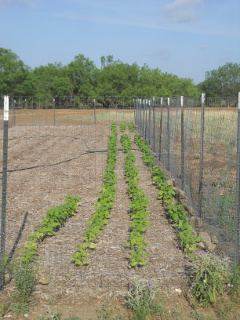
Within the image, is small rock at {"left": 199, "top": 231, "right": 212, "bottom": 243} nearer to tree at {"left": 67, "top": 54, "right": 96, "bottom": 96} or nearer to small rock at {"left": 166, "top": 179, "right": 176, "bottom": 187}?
small rock at {"left": 166, "top": 179, "right": 176, "bottom": 187}

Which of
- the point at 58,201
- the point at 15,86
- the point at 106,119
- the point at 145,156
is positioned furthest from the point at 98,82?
the point at 58,201

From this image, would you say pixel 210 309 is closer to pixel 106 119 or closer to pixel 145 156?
pixel 145 156

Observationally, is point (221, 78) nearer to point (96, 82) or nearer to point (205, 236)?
point (96, 82)

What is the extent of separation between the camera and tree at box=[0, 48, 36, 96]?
55375mm

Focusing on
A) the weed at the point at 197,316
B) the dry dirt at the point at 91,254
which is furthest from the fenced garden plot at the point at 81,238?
the weed at the point at 197,316

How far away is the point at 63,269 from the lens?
15.1ft

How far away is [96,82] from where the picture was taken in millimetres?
56469

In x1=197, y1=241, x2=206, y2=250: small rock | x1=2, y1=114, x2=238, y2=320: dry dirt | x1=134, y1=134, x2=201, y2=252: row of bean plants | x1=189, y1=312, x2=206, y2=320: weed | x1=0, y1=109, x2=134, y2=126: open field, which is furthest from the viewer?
x1=0, y1=109, x2=134, y2=126: open field

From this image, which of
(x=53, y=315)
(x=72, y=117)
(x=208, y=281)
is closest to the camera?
(x=53, y=315)

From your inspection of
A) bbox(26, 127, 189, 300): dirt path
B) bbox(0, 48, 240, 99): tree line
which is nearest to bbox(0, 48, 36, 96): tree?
bbox(0, 48, 240, 99): tree line

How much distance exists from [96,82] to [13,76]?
11064mm

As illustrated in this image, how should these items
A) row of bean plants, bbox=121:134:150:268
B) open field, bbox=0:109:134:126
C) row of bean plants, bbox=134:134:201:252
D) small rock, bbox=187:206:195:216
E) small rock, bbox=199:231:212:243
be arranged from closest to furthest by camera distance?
row of bean plants, bbox=121:134:150:268, row of bean plants, bbox=134:134:201:252, small rock, bbox=199:231:212:243, small rock, bbox=187:206:195:216, open field, bbox=0:109:134:126

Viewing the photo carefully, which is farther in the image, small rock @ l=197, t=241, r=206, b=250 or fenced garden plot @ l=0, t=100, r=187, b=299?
small rock @ l=197, t=241, r=206, b=250

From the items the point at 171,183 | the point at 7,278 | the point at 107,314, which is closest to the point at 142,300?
the point at 107,314
